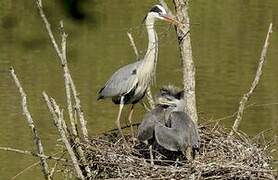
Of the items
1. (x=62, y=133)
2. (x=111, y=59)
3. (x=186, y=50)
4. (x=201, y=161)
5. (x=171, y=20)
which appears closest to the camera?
(x=62, y=133)

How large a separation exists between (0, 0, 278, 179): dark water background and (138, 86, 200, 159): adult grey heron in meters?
2.29

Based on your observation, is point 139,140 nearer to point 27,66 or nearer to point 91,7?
point 27,66

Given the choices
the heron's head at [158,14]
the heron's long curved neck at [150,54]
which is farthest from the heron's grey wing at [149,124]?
the heron's long curved neck at [150,54]

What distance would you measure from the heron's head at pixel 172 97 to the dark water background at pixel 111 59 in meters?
2.29

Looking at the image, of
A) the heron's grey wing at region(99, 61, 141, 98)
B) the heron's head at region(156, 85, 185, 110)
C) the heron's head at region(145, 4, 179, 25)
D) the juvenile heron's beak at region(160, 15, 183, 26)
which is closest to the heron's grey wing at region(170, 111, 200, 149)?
the heron's head at region(156, 85, 185, 110)

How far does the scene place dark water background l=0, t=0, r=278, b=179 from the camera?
23.7 feet

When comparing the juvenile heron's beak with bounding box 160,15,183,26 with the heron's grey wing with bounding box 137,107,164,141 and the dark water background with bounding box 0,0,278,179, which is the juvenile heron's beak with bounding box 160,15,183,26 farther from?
the dark water background with bounding box 0,0,278,179

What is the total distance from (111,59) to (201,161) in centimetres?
602

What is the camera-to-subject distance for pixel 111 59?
30.4 feet

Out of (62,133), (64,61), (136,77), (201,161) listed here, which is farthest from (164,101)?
(136,77)

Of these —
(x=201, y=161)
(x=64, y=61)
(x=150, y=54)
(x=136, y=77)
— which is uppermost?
(x=64, y=61)

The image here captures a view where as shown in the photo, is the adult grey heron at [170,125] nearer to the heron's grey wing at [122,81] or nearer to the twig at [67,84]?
the twig at [67,84]

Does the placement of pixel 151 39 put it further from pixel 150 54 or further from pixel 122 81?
pixel 122 81

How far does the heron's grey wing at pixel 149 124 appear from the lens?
345 cm
